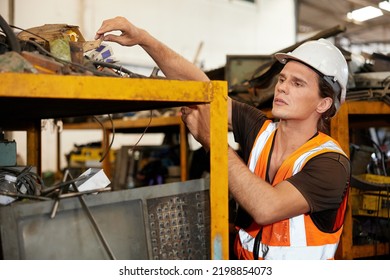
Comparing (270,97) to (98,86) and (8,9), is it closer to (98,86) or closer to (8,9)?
Result: (98,86)

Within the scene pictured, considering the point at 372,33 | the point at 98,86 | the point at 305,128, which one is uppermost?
the point at 372,33

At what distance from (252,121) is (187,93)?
624mm

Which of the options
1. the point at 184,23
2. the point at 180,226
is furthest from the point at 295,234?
the point at 184,23

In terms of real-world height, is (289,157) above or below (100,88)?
below

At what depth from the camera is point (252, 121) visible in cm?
146

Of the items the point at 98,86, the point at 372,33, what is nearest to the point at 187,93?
the point at 98,86

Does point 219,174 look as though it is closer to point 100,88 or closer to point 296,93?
point 100,88

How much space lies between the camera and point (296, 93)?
4.43ft

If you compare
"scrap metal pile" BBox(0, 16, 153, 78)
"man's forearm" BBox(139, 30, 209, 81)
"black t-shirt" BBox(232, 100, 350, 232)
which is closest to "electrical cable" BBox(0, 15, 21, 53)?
"scrap metal pile" BBox(0, 16, 153, 78)

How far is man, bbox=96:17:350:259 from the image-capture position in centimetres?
109

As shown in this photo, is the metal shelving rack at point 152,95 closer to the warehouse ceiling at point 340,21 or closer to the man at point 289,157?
the man at point 289,157

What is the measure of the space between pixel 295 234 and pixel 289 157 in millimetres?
221

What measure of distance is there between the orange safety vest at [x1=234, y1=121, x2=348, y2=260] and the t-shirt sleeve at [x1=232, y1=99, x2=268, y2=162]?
0.13 m

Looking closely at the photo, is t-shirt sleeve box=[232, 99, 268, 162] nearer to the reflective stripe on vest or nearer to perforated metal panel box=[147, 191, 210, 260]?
the reflective stripe on vest
